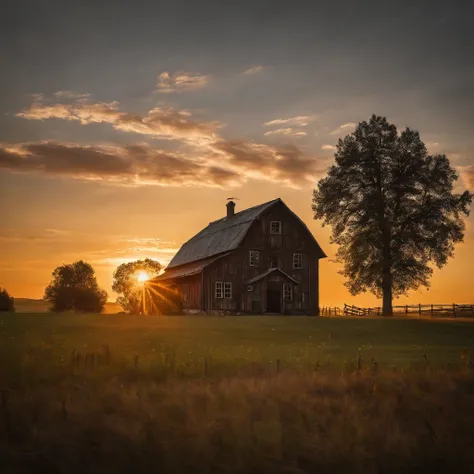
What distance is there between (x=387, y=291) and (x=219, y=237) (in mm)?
17082

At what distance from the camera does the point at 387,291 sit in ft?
163

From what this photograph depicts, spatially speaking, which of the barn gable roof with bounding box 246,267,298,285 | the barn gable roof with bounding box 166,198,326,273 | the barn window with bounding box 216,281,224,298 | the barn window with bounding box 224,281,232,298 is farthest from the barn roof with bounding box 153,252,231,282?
the barn gable roof with bounding box 246,267,298,285

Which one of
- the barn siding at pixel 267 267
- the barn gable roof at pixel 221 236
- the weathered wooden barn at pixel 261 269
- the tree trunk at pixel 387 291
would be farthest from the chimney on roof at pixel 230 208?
the tree trunk at pixel 387 291

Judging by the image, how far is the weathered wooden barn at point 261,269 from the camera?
51.7 metres

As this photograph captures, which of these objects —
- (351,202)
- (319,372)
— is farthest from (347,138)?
(319,372)

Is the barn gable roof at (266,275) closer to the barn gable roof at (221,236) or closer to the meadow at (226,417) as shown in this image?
the barn gable roof at (221,236)

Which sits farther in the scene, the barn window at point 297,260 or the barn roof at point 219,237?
the barn window at point 297,260

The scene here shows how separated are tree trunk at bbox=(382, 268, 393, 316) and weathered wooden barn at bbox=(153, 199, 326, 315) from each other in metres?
Answer: 6.86

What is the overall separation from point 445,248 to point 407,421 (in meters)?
43.1

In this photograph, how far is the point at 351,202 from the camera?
51.2 m

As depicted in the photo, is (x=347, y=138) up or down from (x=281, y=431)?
up

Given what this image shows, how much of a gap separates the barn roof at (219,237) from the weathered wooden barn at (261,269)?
0.13m

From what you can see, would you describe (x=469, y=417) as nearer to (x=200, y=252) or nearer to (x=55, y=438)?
(x=55, y=438)

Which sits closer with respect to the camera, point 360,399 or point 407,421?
point 407,421
